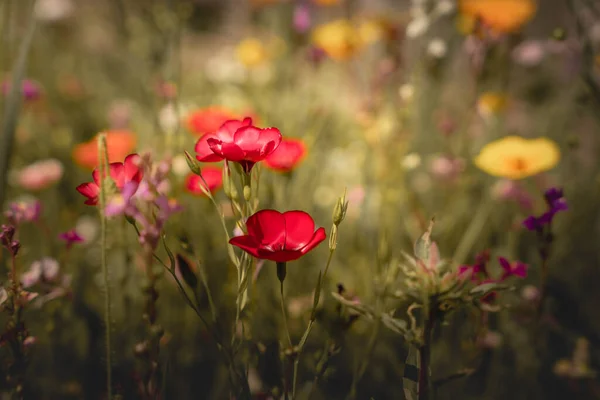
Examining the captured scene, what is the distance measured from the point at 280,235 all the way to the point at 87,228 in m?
0.83

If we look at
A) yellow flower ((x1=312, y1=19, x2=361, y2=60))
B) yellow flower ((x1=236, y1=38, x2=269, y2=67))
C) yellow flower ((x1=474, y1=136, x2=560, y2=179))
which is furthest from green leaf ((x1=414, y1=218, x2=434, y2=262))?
yellow flower ((x1=236, y1=38, x2=269, y2=67))

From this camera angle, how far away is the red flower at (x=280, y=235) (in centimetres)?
51

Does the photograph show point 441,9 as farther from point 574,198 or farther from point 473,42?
point 574,198

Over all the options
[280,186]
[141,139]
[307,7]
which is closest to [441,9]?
[280,186]

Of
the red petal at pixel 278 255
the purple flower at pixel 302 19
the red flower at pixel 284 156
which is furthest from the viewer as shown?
the purple flower at pixel 302 19

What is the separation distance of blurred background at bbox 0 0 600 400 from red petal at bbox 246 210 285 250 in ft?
0.27

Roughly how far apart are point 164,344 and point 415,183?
0.99 metres

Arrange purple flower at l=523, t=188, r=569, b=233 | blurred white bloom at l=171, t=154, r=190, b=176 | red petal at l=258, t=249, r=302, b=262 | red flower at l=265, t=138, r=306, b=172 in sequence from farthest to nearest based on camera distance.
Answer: blurred white bloom at l=171, t=154, r=190, b=176, red flower at l=265, t=138, r=306, b=172, purple flower at l=523, t=188, r=569, b=233, red petal at l=258, t=249, r=302, b=262

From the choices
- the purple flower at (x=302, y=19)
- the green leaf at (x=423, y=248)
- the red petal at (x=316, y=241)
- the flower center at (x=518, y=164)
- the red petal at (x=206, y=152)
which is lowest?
the green leaf at (x=423, y=248)

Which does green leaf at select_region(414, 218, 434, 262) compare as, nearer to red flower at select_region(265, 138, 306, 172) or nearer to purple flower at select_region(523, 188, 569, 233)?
purple flower at select_region(523, 188, 569, 233)

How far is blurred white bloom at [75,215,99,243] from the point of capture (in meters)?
1.23

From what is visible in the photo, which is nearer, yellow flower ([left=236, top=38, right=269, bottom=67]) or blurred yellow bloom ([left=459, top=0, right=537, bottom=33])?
blurred yellow bloom ([left=459, top=0, right=537, bottom=33])

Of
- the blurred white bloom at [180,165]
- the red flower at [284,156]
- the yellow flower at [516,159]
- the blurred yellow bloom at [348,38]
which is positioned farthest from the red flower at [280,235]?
the blurred yellow bloom at [348,38]

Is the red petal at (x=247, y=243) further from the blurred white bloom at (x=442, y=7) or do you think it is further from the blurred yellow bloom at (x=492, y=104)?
the blurred yellow bloom at (x=492, y=104)
